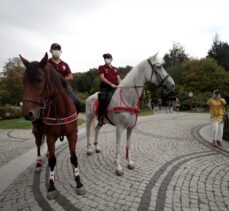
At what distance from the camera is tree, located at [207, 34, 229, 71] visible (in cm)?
4369

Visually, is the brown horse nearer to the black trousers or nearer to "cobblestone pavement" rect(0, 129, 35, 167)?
the black trousers

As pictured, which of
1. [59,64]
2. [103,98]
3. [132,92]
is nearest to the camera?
[59,64]

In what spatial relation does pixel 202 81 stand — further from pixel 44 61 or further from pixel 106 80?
pixel 44 61

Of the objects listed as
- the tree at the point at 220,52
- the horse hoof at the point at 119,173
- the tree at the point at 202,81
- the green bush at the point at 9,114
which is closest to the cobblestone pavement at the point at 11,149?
the horse hoof at the point at 119,173

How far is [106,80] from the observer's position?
217 inches

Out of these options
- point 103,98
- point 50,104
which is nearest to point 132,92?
point 103,98

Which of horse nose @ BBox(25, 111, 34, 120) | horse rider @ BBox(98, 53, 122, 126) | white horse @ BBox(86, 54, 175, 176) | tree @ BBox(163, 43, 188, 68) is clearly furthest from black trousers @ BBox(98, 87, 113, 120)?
tree @ BBox(163, 43, 188, 68)

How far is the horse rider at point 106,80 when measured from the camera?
5.51m

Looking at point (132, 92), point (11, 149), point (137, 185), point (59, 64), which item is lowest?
point (11, 149)

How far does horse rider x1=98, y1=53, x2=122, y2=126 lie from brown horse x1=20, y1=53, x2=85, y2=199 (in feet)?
4.62

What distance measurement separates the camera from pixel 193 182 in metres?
4.61

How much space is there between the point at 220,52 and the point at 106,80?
46.7 metres

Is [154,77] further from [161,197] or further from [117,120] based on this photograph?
[161,197]

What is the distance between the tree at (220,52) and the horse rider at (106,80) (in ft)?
145
